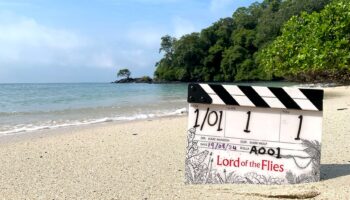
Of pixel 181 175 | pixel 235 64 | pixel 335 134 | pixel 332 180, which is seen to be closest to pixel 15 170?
pixel 181 175

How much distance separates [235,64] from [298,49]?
90.5 meters

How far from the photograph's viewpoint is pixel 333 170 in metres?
5.67

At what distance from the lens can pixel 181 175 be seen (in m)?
5.79

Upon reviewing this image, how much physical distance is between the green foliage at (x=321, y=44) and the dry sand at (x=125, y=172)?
153cm

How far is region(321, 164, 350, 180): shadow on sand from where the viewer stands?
17.4ft

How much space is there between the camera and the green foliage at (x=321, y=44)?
8.79 metres

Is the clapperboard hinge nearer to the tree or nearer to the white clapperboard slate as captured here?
the white clapperboard slate

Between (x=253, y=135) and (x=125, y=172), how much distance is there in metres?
2.08

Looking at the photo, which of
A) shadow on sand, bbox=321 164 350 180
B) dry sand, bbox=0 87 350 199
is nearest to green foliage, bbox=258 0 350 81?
dry sand, bbox=0 87 350 199

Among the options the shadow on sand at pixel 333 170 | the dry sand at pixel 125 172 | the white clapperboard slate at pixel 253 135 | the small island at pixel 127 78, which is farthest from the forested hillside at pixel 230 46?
the white clapperboard slate at pixel 253 135

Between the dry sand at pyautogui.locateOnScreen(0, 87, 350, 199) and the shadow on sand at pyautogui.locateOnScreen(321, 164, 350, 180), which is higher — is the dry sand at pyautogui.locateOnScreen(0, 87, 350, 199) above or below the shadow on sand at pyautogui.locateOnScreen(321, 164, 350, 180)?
below

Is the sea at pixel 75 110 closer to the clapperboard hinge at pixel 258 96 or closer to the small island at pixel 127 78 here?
the clapperboard hinge at pixel 258 96

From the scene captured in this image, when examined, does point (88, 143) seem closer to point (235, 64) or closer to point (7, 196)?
point (7, 196)

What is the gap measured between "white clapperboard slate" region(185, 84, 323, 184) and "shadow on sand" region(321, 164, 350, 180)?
0.47 meters
